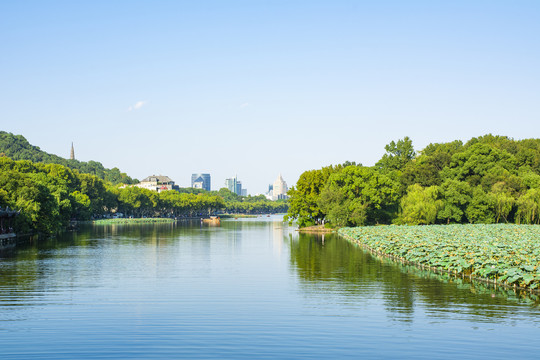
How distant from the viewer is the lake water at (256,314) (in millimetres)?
15180

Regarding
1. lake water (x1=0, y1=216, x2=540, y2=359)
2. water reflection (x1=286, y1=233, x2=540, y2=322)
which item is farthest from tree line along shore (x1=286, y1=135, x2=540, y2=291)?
lake water (x1=0, y1=216, x2=540, y2=359)

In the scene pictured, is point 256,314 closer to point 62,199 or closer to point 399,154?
point 62,199

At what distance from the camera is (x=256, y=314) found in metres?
20.0

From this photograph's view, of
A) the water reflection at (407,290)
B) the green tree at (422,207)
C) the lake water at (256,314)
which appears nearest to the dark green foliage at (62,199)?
the lake water at (256,314)

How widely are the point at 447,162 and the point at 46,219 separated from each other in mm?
64835

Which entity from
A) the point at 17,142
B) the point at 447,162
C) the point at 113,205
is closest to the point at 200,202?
the point at 113,205

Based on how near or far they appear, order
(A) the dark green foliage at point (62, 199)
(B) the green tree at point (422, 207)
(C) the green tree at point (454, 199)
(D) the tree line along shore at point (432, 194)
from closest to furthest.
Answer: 1. (A) the dark green foliage at point (62, 199)
2. (B) the green tree at point (422, 207)
3. (D) the tree line along shore at point (432, 194)
4. (C) the green tree at point (454, 199)

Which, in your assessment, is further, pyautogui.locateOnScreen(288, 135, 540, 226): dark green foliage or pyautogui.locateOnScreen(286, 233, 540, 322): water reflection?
pyautogui.locateOnScreen(288, 135, 540, 226): dark green foliage

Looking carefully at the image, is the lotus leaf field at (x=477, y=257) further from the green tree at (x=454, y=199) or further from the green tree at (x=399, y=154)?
the green tree at (x=399, y=154)

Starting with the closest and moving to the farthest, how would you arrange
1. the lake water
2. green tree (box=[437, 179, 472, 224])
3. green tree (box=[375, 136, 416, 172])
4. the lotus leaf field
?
the lake water < the lotus leaf field < green tree (box=[437, 179, 472, 224]) < green tree (box=[375, 136, 416, 172])

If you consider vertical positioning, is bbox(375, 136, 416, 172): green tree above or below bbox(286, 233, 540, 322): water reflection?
above

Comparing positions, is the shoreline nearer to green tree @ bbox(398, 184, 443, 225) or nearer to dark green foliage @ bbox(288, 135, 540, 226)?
dark green foliage @ bbox(288, 135, 540, 226)

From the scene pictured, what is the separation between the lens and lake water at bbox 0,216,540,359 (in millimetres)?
15180

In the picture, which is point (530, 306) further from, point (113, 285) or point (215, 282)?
point (113, 285)
